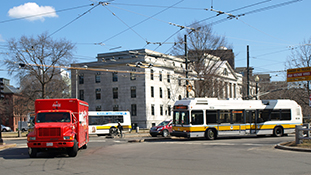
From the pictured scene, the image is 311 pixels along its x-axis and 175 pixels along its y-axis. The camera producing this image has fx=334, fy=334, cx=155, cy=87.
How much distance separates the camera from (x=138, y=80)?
60188 millimetres

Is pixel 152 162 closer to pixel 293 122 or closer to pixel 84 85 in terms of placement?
pixel 293 122

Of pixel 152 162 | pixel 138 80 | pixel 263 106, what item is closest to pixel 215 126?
pixel 263 106

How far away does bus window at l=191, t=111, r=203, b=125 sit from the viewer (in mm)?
25312

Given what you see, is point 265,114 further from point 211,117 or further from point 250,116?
point 211,117

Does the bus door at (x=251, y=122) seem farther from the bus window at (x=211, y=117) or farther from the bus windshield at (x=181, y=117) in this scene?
the bus windshield at (x=181, y=117)

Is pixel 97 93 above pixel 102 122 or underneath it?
above

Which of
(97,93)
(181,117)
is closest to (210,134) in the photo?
(181,117)

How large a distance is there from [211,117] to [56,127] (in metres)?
14.0

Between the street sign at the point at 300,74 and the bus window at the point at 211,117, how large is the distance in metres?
6.24

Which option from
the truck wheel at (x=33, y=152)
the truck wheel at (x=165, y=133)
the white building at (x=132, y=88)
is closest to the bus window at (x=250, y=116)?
the truck wheel at (x=165, y=133)

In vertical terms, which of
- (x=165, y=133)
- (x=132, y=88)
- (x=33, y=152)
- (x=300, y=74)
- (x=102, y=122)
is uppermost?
(x=132, y=88)

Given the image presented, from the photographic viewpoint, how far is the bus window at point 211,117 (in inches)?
1014

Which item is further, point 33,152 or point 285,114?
point 285,114

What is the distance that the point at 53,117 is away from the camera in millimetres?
15930
